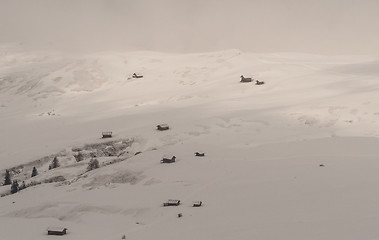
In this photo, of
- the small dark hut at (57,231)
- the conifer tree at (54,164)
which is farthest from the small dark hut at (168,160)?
the small dark hut at (57,231)

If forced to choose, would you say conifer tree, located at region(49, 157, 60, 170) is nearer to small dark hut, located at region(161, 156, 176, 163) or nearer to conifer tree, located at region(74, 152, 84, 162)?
conifer tree, located at region(74, 152, 84, 162)

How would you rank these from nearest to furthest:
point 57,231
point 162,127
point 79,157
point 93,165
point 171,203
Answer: point 57,231 < point 171,203 < point 93,165 < point 79,157 < point 162,127

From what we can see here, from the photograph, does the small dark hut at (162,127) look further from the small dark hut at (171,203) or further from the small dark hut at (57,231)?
the small dark hut at (57,231)

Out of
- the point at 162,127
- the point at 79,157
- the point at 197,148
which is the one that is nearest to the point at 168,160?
the point at 197,148

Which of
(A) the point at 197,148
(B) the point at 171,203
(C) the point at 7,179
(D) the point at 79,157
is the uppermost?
(A) the point at 197,148

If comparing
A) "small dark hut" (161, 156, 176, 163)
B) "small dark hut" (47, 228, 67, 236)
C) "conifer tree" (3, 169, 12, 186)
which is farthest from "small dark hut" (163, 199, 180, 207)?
"conifer tree" (3, 169, 12, 186)

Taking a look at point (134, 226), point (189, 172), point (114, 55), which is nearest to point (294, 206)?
point (134, 226)

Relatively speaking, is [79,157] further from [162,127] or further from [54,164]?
[162,127]

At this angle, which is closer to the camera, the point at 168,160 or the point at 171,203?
the point at 171,203
